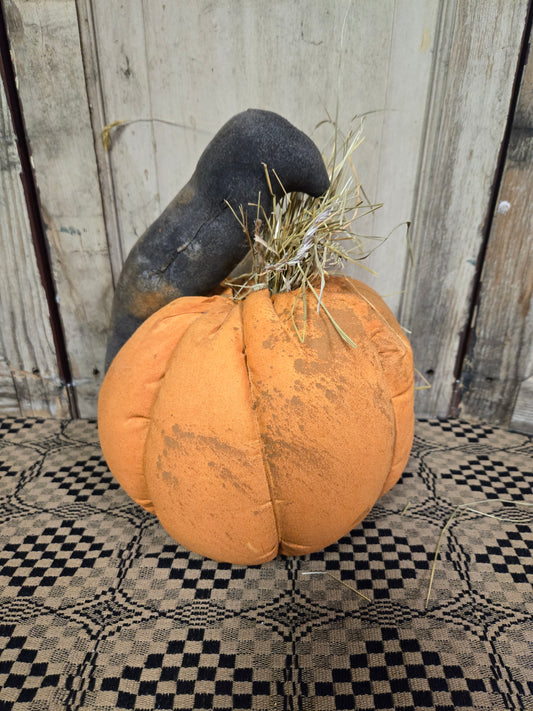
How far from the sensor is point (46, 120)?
122 cm

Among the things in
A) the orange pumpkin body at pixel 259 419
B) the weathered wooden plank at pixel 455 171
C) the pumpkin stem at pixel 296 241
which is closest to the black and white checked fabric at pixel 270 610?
the orange pumpkin body at pixel 259 419

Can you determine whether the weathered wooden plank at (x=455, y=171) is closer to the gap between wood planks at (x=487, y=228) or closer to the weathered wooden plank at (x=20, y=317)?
the gap between wood planks at (x=487, y=228)

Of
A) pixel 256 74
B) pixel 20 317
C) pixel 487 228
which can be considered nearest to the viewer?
pixel 256 74

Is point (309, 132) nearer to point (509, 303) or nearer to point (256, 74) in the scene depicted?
point (256, 74)

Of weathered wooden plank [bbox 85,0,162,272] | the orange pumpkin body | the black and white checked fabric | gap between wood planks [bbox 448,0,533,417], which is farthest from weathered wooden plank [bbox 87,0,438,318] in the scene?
the black and white checked fabric

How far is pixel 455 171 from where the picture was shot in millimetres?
1249

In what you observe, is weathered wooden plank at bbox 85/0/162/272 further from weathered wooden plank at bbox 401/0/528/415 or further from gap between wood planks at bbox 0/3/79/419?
weathered wooden plank at bbox 401/0/528/415

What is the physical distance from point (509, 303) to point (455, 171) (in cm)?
38

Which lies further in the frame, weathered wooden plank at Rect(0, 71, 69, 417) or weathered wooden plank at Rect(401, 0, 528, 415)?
weathered wooden plank at Rect(0, 71, 69, 417)

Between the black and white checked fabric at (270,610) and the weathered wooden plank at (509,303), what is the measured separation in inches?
11.1

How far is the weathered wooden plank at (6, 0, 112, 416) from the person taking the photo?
115 centimetres

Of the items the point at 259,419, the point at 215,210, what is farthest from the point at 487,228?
the point at 259,419

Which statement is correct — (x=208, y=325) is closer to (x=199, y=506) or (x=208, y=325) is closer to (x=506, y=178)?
(x=199, y=506)

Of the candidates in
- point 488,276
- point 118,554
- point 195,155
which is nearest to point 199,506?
point 118,554
